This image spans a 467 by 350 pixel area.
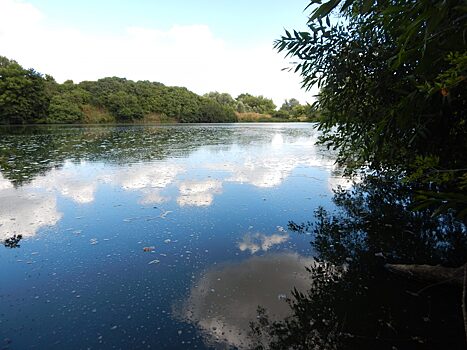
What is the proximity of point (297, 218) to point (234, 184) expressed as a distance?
11.2ft

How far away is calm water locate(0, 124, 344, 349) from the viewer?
10.7 ft

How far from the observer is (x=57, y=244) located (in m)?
5.25

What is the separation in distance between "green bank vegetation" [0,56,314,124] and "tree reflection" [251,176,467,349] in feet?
129

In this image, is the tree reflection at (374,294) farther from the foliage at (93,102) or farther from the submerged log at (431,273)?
the foliage at (93,102)

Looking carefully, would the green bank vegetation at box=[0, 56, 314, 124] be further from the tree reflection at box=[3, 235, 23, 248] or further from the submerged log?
the tree reflection at box=[3, 235, 23, 248]

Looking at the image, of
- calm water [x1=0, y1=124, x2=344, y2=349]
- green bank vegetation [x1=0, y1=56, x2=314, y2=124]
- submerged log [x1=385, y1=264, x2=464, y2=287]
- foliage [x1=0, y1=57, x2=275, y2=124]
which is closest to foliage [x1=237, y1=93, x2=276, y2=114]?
green bank vegetation [x1=0, y1=56, x2=314, y2=124]

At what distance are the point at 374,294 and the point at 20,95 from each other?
2422 inches

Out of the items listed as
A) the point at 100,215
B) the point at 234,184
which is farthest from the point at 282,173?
the point at 100,215

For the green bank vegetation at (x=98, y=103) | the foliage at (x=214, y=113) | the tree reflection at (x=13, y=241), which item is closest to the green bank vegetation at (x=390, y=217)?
the tree reflection at (x=13, y=241)

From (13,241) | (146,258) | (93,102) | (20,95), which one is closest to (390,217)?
(146,258)

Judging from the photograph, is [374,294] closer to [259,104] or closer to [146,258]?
[146,258]

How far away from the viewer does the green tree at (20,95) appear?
158ft

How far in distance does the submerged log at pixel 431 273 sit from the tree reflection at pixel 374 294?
0.08m

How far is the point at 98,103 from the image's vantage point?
72.6 metres
